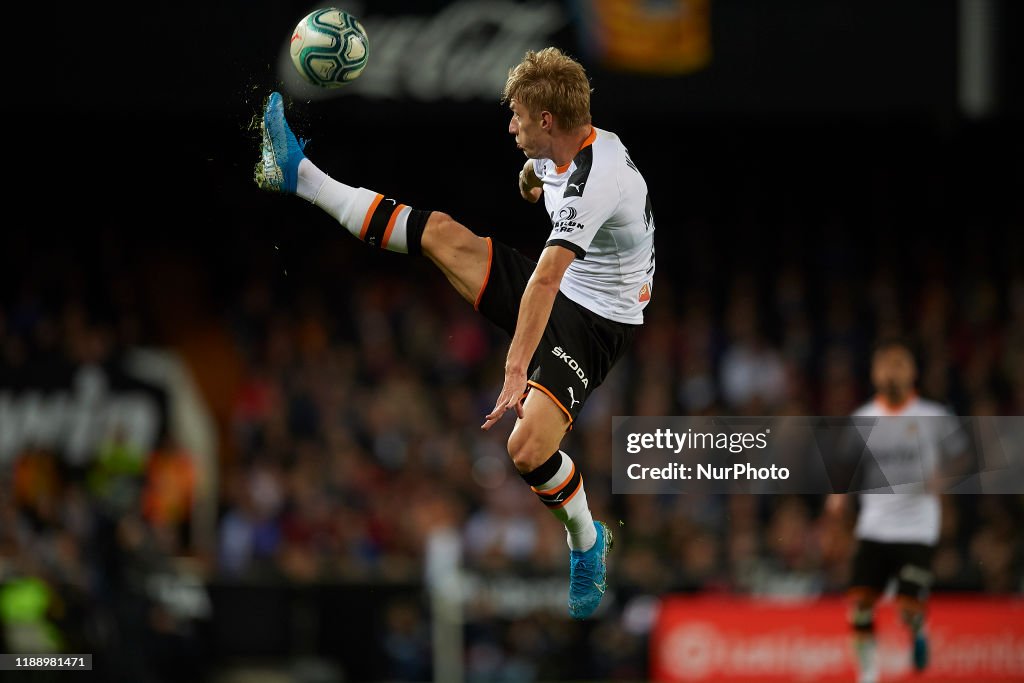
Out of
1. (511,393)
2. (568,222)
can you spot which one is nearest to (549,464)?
(511,393)

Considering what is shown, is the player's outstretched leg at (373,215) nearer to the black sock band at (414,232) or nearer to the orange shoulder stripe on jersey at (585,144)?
the black sock band at (414,232)

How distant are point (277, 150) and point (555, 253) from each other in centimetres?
159

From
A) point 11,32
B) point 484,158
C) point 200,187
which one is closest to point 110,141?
point 200,187

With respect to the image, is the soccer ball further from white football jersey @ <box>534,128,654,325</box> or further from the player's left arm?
the player's left arm

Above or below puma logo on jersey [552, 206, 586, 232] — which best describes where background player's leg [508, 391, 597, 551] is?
below

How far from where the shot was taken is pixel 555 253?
637cm

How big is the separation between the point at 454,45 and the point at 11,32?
4.40 metres

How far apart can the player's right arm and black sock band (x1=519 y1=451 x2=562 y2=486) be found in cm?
129

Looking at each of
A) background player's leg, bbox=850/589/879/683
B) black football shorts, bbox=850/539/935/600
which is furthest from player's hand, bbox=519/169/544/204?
background player's leg, bbox=850/589/879/683

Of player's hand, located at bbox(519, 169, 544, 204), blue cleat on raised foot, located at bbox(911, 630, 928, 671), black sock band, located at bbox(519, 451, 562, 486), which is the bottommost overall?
blue cleat on raised foot, located at bbox(911, 630, 928, 671)

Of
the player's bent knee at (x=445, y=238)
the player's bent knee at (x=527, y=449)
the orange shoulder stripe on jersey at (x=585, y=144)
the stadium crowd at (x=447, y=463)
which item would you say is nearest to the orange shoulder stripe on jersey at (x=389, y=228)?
the player's bent knee at (x=445, y=238)

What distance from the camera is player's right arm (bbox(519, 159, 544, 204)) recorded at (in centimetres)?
715

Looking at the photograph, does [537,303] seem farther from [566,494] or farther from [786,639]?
[786,639]

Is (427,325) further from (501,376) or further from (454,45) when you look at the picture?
(454,45)
